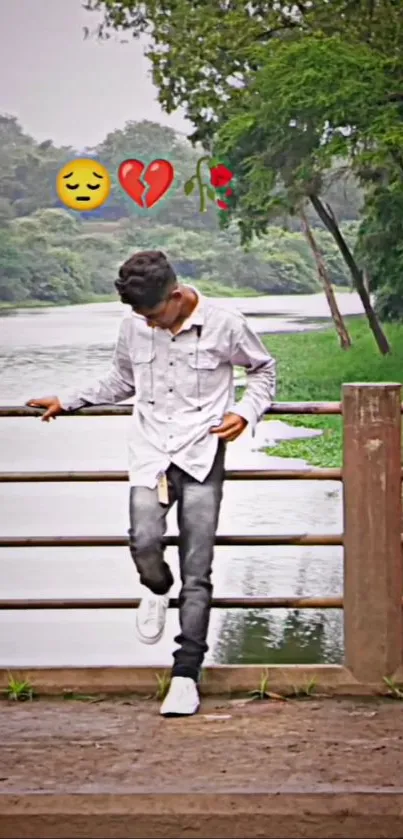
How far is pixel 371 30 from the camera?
11.5 metres

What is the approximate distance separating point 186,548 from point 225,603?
24cm

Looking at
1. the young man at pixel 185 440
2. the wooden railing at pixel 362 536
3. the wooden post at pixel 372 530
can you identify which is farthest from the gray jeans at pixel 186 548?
the wooden post at pixel 372 530

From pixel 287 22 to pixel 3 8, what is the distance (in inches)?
77.2

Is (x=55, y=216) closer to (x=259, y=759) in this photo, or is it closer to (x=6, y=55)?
(x=6, y=55)

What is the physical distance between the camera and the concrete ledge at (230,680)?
3848 millimetres

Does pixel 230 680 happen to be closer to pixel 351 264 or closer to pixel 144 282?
pixel 144 282

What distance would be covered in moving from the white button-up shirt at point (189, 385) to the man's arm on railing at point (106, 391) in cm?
3

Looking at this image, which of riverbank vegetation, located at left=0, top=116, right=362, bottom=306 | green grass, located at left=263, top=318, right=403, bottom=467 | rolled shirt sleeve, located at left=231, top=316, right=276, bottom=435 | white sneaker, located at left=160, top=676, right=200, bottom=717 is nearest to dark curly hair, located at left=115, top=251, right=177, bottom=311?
rolled shirt sleeve, located at left=231, top=316, right=276, bottom=435

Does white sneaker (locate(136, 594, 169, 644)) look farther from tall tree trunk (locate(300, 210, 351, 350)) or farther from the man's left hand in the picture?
tall tree trunk (locate(300, 210, 351, 350))

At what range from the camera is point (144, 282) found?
11.6ft

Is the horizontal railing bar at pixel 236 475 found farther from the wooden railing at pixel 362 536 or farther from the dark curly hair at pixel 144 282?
the dark curly hair at pixel 144 282

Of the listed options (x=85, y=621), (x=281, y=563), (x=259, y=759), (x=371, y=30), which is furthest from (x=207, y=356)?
(x=371, y=30)

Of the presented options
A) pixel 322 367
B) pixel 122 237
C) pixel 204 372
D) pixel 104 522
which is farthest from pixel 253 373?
pixel 104 522

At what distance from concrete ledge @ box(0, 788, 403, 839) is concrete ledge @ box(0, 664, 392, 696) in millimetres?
827
